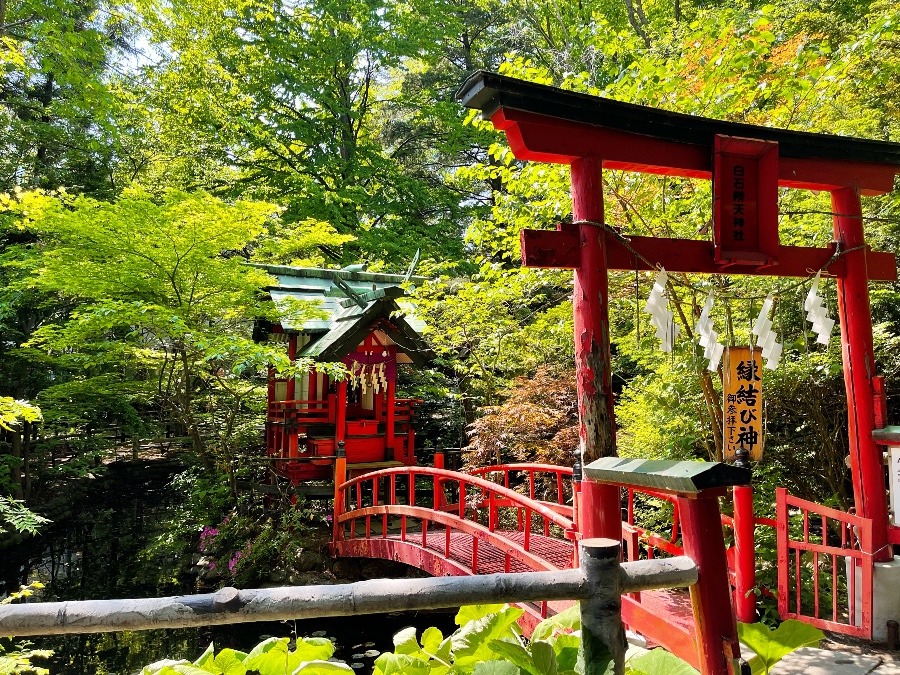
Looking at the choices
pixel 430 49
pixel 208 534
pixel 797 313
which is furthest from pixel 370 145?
pixel 797 313

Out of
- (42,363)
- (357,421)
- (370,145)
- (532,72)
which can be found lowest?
(357,421)

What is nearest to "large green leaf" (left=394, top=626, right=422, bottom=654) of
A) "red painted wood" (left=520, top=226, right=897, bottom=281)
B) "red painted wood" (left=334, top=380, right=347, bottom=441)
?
"red painted wood" (left=520, top=226, right=897, bottom=281)

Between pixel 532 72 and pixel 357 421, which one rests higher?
pixel 532 72

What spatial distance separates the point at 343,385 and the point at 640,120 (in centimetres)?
759

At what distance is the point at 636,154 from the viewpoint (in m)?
3.69

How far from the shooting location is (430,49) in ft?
52.7

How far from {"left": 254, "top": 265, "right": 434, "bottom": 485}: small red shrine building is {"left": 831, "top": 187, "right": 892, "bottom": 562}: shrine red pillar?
6.70 metres

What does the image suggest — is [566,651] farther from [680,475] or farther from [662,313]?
[662,313]

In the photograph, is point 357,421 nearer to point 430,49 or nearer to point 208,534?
point 208,534

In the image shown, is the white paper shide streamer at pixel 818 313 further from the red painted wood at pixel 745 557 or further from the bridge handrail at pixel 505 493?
the bridge handrail at pixel 505 493

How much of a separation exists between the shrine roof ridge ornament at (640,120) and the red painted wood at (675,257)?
0.66m

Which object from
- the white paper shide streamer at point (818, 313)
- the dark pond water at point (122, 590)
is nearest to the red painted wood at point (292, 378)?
the dark pond water at point (122, 590)

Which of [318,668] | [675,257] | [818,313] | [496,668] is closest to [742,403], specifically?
[818,313]

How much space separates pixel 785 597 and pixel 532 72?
5369mm
